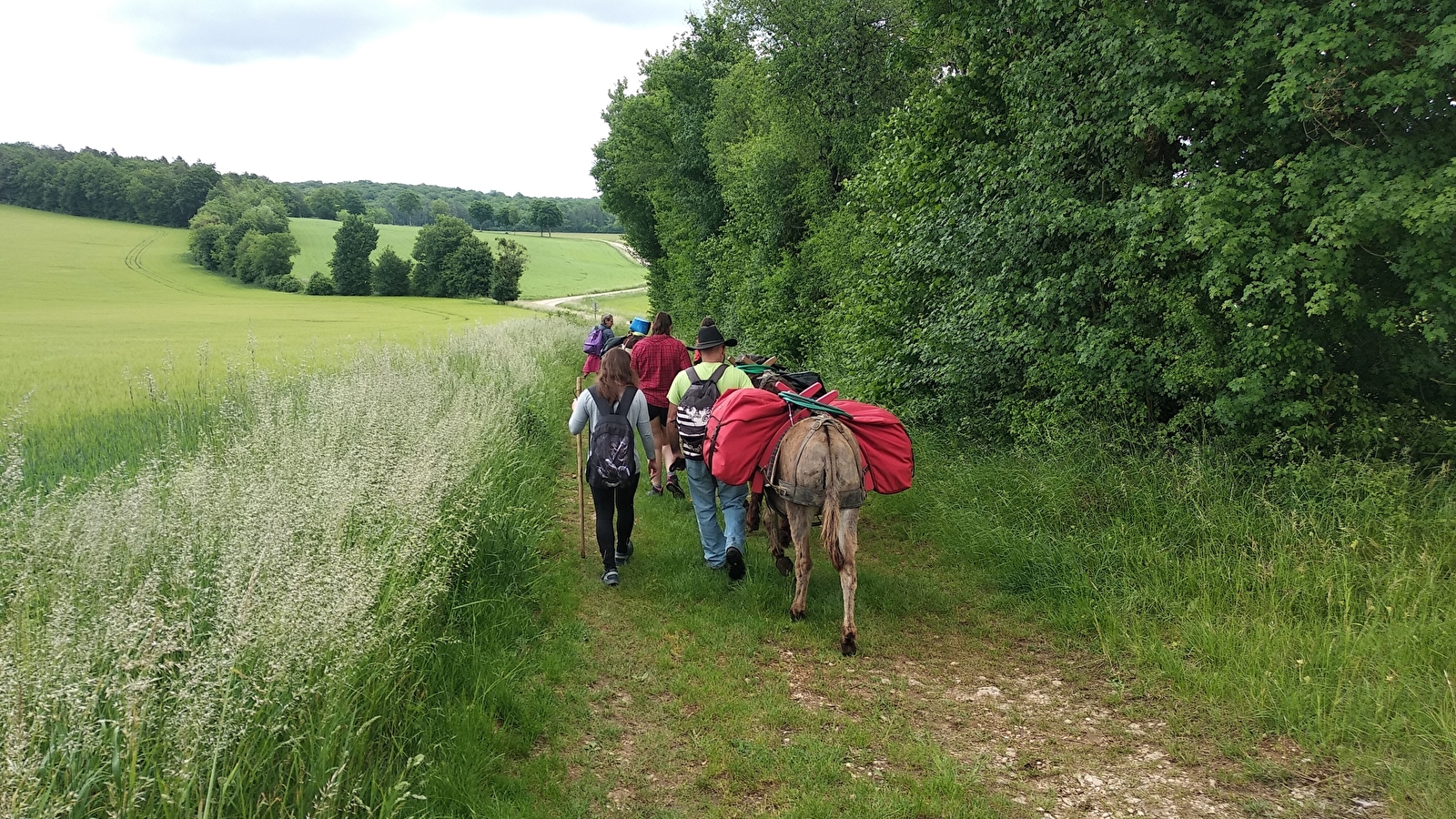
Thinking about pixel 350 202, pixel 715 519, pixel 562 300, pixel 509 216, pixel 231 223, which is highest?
pixel 509 216

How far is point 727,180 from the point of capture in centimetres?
2272

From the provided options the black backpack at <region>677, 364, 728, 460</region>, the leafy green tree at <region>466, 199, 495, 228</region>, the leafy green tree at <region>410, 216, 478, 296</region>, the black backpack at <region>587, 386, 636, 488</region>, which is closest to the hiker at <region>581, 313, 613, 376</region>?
the black backpack at <region>677, 364, 728, 460</region>

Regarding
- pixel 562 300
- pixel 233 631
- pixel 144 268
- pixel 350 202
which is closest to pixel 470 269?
pixel 562 300

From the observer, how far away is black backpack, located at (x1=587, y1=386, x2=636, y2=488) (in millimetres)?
6262

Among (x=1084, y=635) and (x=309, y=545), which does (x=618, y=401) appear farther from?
(x=1084, y=635)

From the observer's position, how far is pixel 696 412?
701 centimetres

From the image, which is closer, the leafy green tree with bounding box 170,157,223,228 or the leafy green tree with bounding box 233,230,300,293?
the leafy green tree with bounding box 233,230,300,293

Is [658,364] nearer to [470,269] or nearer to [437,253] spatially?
[470,269]

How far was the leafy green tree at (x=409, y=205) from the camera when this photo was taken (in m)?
125

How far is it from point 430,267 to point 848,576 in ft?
241

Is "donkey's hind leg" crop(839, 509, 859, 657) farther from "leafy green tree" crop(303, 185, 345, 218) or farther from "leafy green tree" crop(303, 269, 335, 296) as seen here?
"leafy green tree" crop(303, 185, 345, 218)

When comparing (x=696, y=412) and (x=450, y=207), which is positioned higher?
(x=450, y=207)

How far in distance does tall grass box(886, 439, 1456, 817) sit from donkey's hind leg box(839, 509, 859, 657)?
1584 mm

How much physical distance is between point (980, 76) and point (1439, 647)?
23.2ft
